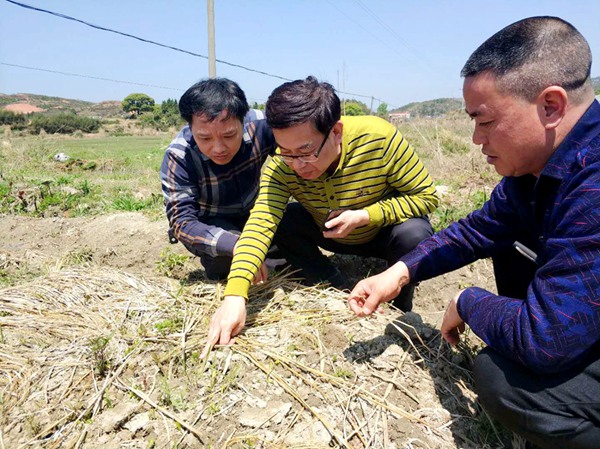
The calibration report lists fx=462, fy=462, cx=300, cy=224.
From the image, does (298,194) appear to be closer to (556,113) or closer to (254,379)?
(254,379)

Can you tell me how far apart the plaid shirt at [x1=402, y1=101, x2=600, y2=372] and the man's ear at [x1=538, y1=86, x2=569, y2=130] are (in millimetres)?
57

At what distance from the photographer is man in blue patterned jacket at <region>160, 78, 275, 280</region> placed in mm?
2402

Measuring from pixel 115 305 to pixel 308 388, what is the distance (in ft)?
3.80

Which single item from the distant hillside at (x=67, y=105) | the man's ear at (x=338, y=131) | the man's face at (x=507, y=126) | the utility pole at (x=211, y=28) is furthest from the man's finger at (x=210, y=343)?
the distant hillside at (x=67, y=105)

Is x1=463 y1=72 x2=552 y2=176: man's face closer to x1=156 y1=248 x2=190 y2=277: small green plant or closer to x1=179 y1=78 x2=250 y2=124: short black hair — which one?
x1=179 y1=78 x2=250 y2=124: short black hair

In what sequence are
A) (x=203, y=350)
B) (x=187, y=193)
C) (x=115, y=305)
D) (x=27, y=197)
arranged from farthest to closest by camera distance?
1. (x=27, y=197)
2. (x=187, y=193)
3. (x=115, y=305)
4. (x=203, y=350)

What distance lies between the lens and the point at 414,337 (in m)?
2.03

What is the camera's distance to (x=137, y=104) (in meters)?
66.3

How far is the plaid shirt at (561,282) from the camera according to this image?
1.21 meters

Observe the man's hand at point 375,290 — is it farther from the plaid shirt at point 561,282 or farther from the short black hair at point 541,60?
the short black hair at point 541,60

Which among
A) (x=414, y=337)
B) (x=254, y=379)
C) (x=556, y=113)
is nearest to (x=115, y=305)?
(x=254, y=379)

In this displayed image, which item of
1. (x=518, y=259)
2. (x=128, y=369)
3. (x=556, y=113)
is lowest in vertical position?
(x=128, y=369)

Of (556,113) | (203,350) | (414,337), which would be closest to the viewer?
(556,113)

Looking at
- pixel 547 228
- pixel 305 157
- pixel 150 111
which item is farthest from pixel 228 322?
pixel 150 111
